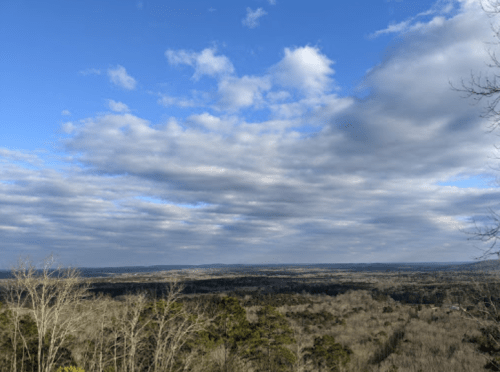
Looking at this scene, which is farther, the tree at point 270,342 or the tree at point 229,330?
the tree at point 270,342

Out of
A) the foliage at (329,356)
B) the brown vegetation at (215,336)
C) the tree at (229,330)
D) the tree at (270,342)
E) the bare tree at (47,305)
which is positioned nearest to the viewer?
the bare tree at (47,305)

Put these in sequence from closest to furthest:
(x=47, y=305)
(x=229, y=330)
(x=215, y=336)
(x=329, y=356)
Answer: (x=47, y=305), (x=229, y=330), (x=215, y=336), (x=329, y=356)

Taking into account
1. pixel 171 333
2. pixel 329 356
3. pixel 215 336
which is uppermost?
pixel 171 333

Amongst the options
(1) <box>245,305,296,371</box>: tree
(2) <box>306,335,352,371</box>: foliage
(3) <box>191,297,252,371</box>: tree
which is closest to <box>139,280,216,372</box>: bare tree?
(3) <box>191,297,252,371</box>: tree

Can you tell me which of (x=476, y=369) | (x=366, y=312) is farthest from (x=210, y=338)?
(x=366, y=312)

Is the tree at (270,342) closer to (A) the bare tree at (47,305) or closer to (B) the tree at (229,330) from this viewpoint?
(B) the tree at (229,330)

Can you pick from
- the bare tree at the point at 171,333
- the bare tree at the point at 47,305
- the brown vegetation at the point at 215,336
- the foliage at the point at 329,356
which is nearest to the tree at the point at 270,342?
the brown vegetation at the point at 215,336

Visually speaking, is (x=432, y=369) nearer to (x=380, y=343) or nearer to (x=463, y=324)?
(x=380, y=343)

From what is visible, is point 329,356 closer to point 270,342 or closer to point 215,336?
point 270,342

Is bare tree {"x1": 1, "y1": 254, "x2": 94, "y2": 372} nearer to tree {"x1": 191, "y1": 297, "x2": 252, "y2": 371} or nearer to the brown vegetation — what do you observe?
the brown vegetation

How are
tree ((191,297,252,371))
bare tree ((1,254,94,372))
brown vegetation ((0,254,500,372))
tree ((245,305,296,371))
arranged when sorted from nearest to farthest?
bare tree ((1,254,94,372)) < brown vegetation ((0,254,500,372)) < tree ((191,297,252,371)) < tree ((245,305,296,371))

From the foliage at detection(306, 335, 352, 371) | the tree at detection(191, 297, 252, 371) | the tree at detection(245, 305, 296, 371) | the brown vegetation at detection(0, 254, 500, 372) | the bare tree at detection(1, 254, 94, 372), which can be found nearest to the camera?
the bare tree at detection(1, 254, 94, 372)

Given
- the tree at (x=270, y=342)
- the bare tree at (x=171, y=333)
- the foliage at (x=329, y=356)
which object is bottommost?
the foliage at (x=329, y=356)

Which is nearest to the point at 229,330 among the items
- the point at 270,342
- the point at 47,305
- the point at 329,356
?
the point at 270,342
